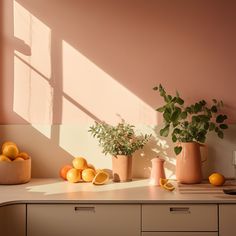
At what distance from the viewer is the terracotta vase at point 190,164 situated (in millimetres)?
2916

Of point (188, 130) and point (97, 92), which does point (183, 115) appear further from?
point (97, 92)

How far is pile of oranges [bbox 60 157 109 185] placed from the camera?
113 inches

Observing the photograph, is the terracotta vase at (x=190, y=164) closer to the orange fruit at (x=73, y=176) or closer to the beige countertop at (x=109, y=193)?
the beige countertop at (x=109, y=193)

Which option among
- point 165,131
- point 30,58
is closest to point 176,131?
point 165,131

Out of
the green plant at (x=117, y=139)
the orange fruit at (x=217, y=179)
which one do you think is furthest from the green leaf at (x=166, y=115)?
the orange fruit at (x=217, y=179)

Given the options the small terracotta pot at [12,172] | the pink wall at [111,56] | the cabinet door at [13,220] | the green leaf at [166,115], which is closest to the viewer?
the cabinet door at [13,220]

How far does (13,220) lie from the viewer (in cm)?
244

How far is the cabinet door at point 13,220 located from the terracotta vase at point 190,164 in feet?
3.70

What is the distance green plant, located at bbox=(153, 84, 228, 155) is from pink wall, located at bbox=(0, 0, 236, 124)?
0.38ft

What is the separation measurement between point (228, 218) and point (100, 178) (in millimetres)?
892

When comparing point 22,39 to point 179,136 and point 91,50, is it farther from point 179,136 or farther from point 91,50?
point 179,136

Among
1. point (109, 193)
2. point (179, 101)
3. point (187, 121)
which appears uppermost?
point (179, 101)

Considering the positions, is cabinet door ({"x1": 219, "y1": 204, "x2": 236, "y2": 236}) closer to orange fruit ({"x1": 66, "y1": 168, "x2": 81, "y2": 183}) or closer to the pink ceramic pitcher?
the pink ceramic pitcher

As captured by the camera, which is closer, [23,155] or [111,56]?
[23,155]
